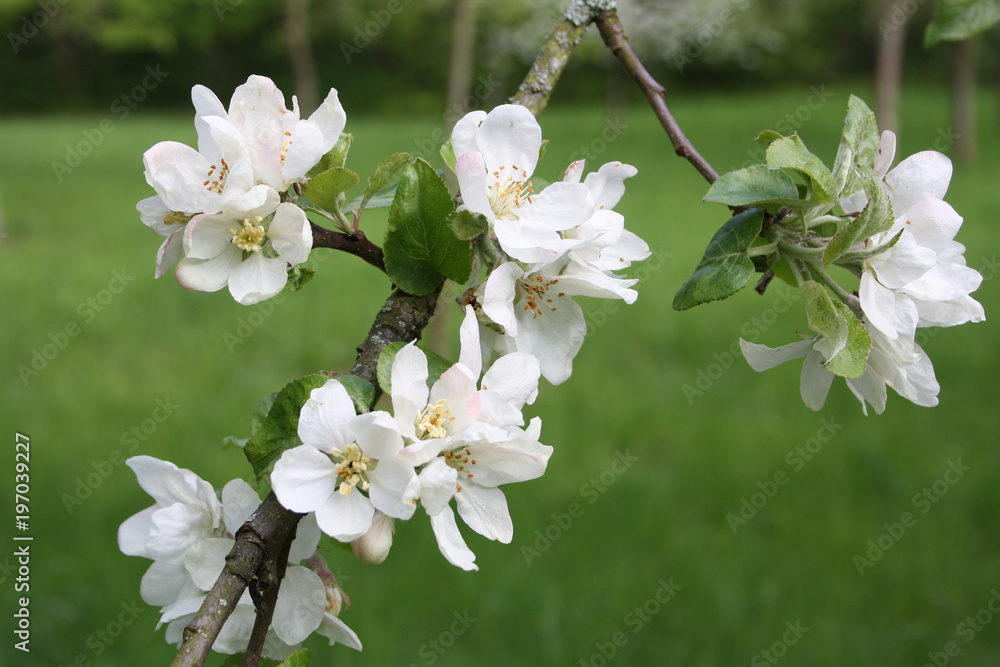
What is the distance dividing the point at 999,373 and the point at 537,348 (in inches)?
192

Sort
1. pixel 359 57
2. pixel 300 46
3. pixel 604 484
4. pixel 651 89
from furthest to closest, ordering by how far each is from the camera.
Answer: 1. pixel 359 57
2. pixel 300 46
3. pixel 604 484
4. pixel 651 89

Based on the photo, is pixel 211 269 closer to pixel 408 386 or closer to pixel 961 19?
pixel 408 386

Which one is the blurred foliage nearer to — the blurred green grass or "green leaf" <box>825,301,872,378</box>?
the blurred green grass

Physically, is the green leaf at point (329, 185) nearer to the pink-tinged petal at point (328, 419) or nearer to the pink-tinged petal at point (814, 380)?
the pink-tinged petal at point (328, 419)

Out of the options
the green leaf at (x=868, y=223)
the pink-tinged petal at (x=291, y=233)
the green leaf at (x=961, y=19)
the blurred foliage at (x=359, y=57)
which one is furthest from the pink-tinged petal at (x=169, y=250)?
the blurred foliage at (x=359, y=57)

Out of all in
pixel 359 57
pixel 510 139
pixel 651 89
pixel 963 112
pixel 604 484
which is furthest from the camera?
pixel 359 57

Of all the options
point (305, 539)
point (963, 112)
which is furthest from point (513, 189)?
point (963, 112)

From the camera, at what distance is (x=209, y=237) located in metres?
0.83

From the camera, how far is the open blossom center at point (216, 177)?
0.84 meters

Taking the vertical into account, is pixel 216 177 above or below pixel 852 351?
above

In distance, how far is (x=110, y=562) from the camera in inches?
128

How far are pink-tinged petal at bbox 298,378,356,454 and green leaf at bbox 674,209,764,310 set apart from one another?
0.40 metres

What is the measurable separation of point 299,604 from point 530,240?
0.45 meters

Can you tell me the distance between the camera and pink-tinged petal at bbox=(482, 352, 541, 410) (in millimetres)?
786
